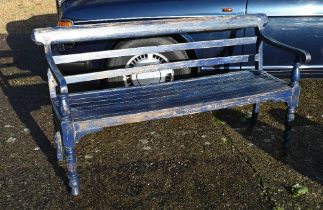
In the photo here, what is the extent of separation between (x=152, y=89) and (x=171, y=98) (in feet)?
1.00

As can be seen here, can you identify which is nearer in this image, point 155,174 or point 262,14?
point 155,174

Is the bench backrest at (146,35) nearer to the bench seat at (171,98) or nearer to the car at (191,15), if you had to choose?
the bench seat at (171,98)

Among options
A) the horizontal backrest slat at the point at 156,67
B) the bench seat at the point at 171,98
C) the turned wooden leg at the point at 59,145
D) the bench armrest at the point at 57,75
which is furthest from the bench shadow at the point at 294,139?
the bench armrest at the point at 57,75

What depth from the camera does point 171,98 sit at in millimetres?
3426

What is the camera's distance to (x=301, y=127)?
4156 millimetres

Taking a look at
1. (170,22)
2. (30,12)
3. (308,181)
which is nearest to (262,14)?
(170,22)

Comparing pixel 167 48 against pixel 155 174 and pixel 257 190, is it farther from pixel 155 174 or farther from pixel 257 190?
pixel 257 190

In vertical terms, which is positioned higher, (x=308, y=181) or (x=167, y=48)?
(x=167, y=48)

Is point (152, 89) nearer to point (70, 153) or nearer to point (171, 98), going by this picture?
point (171, 98)

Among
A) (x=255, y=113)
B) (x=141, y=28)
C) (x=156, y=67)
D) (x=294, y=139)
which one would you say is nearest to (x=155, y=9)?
(x=141, y=28)

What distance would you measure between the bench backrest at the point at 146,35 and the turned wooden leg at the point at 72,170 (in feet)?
2.31

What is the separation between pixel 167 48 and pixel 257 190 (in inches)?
56.5

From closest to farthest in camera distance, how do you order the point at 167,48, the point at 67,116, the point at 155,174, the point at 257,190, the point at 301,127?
the point at 67,116, the point at 257,190, the point at 155,174, the point at 167,48, the point at 301,127

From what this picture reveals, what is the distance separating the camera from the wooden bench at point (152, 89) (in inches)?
119
